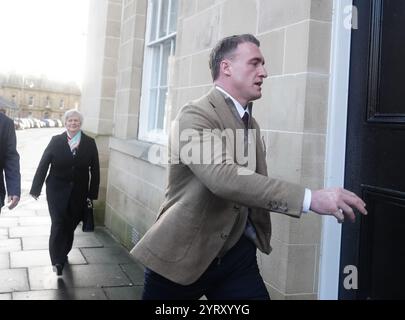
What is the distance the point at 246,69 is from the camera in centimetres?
216

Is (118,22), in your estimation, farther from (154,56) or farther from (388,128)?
(388,128)

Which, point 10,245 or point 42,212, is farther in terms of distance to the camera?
point 42,212

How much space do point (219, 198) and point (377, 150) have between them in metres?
1.11

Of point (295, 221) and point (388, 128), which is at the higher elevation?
point (388, 128)

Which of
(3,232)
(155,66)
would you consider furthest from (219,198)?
(3,232)

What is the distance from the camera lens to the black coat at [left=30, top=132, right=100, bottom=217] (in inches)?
219

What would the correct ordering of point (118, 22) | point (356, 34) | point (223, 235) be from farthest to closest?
1. point (118, 22)
2. point (356, 34)
3. point (223, 235)

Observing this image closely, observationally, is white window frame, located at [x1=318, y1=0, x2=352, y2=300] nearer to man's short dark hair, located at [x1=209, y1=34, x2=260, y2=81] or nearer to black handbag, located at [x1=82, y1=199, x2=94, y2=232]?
man's short dark hair, located at [x1=209, y1=34, x2=260, y2=81]

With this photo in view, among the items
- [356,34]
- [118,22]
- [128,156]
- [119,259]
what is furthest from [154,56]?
[356,34]

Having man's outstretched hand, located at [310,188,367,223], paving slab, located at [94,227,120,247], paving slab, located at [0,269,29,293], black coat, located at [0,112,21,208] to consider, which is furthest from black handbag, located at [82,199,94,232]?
man's outstretched hand, located at [310,188,367,223]

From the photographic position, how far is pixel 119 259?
6188 mm

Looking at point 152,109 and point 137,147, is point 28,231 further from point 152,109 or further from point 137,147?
point 152,109
